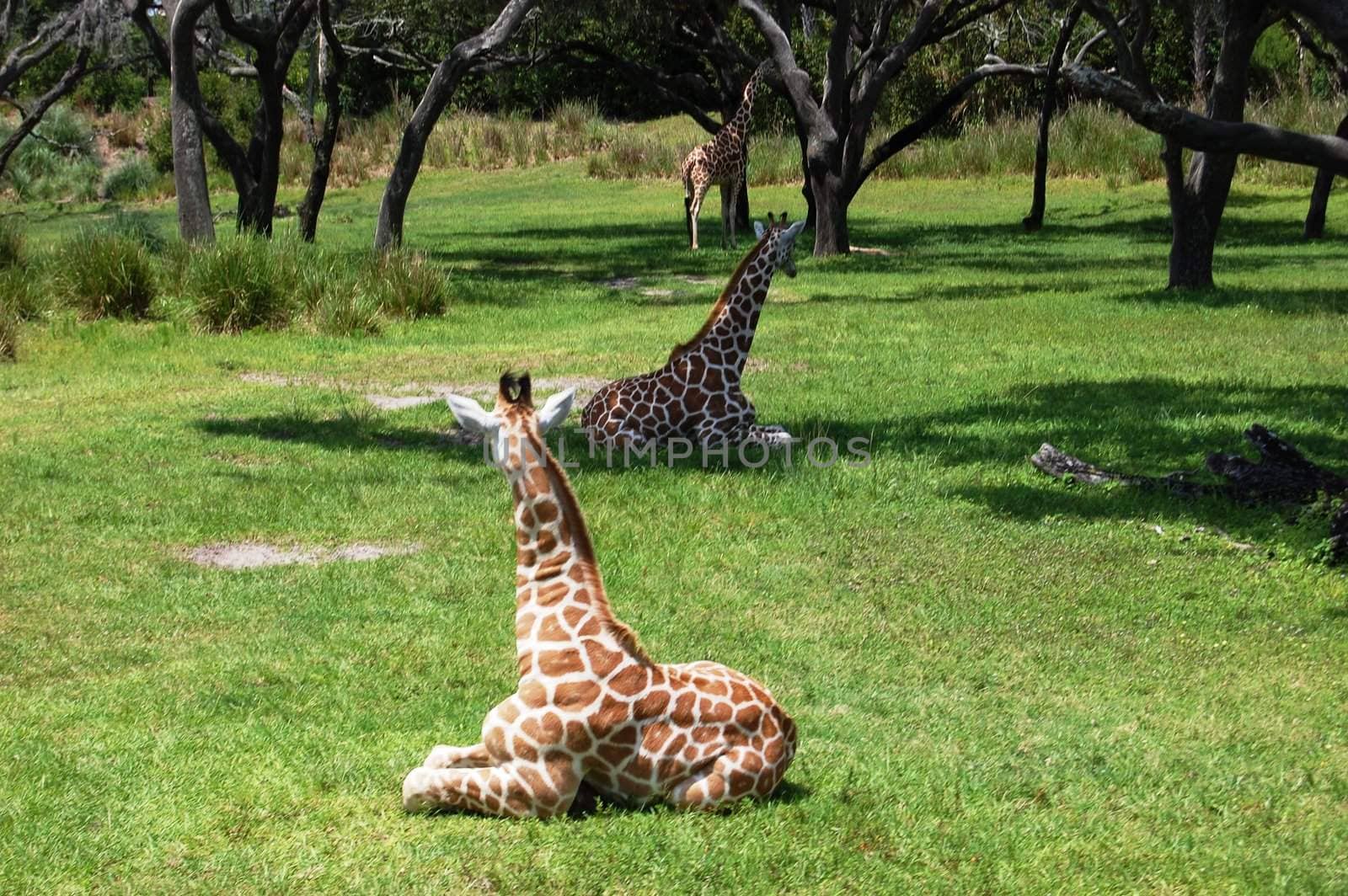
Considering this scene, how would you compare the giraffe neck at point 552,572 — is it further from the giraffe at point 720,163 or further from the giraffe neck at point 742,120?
the giraffe neck at point 742,120

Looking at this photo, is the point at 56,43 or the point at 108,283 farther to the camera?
the point at 56,43

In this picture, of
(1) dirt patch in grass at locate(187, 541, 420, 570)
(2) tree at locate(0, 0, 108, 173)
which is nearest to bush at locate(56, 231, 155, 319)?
(1) dirt patch in grass at locate(187, 541, 420, 570)

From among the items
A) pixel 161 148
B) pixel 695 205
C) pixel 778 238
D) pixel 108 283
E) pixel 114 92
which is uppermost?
pixel 114 92

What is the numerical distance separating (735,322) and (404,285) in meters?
7.22

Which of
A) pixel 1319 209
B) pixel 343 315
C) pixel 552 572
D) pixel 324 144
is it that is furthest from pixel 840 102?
pixel 552 572

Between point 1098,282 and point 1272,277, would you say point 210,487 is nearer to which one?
point 1098,282

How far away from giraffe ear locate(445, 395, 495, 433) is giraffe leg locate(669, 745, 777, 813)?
1363 millimetres

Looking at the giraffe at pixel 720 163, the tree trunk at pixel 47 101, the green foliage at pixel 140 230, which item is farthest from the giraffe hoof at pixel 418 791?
the tree trunk at pixel 47 101

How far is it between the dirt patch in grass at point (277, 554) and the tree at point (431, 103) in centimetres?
1087

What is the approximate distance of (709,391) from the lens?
9977mm

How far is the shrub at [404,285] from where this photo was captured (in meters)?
16.2

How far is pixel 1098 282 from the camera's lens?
59.8 feet

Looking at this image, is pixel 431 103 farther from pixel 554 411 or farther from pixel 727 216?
pixel 554 411

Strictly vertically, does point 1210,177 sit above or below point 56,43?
below
